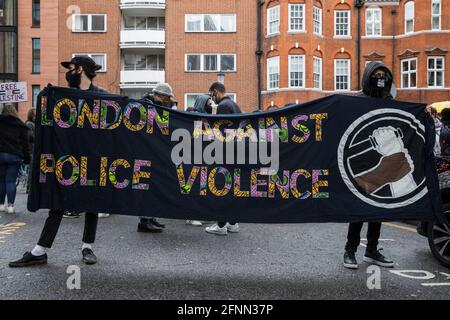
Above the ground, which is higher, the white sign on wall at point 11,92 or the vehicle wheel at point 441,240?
the white sign on wall at point 11,92

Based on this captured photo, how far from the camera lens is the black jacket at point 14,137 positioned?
870 cm

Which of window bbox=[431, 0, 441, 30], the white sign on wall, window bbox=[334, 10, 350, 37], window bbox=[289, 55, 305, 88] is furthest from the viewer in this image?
window bbox=[334, 10, 350, 37]

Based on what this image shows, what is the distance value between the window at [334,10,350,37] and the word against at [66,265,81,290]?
103 ft

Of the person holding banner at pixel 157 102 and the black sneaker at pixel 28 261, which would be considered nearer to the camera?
the black sneaker at pixel 28 261

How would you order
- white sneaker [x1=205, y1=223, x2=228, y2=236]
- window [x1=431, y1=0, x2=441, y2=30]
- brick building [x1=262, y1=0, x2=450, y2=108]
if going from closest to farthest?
1. white sneaker [x1=205, y1=223, x2=228, y2=236]
2. brick building [x1=262, y1=0, x2=450, y2=108]
3. window [x1=431, y1=0, x2=441, y2=30]

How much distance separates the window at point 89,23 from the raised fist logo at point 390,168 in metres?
32.2

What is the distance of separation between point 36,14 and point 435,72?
28563mm

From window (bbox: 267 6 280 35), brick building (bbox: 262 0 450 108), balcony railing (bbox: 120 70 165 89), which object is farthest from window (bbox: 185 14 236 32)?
balcony railing (bbox: 120 70 165 89)

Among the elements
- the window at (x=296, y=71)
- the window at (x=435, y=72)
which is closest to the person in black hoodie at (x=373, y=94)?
the window at (x=296, y=71)

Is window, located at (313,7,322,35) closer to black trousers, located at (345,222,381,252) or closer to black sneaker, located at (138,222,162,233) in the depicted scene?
black sneaker, located at (138,222,162,233)

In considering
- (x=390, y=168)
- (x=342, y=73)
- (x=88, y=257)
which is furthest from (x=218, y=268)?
(x=342, y=73)

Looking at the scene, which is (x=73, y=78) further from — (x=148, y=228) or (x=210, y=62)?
(x=210, y=62)

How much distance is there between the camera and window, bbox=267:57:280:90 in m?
31.5
